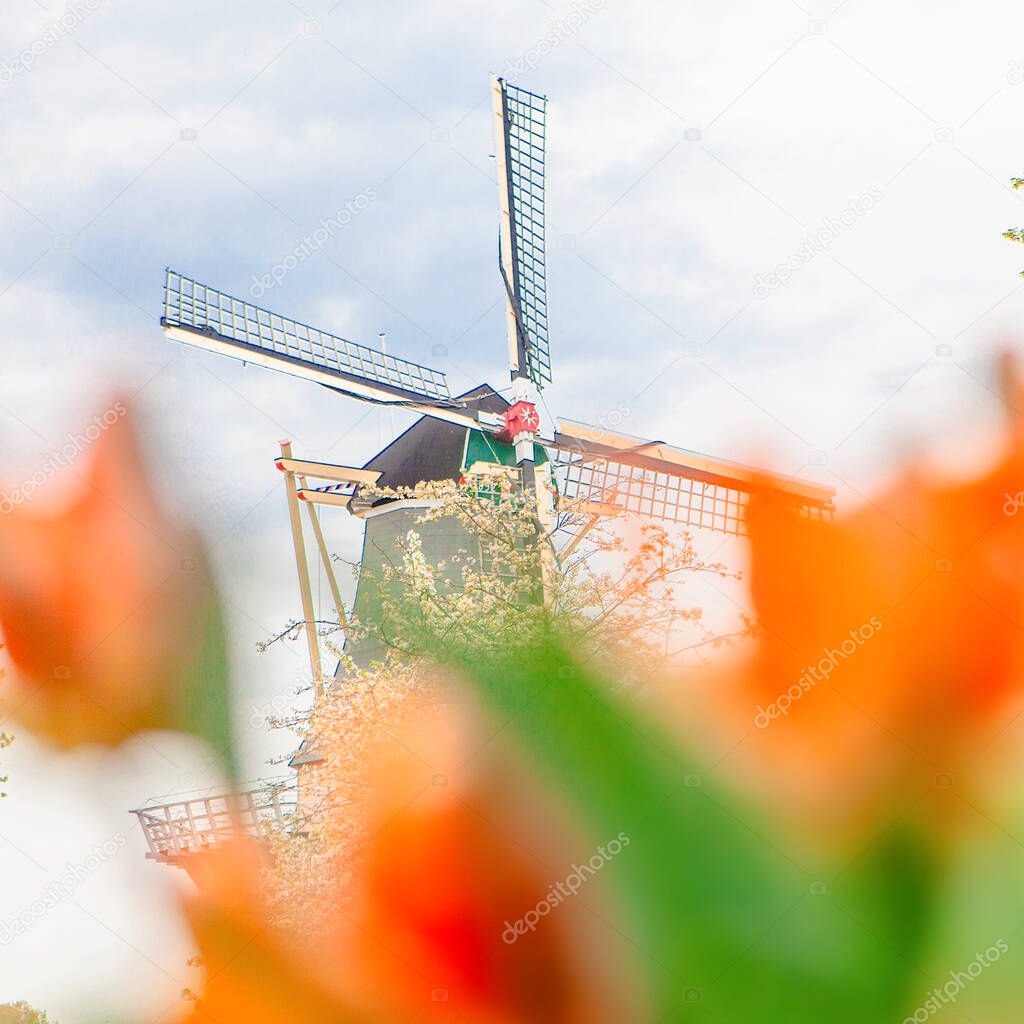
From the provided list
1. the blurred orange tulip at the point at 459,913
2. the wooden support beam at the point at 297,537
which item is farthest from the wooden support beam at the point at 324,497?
the blurred orange tulip at the point at 459,913

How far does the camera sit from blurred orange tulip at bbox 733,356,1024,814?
13414 mm

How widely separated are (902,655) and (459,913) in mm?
6097

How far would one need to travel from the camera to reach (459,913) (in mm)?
13719

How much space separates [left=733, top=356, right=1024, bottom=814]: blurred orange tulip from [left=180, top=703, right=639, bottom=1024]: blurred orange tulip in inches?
113

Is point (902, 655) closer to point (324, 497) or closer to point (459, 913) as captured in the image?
point (459, 913)

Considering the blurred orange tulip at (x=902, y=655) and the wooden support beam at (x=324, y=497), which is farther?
the wooden support beam at (x=324, y=497)

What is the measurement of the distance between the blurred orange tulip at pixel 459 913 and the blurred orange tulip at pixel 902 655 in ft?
9.43

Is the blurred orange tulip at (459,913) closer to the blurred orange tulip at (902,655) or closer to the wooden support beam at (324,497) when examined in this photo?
the blurred orange tulip at (902,655)

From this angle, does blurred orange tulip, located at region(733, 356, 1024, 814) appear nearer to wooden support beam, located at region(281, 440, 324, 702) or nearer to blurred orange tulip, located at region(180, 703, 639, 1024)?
blurred orange tulip, located at region(180, 703, 639, 1024)

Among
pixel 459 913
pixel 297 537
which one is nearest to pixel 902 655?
pixel 459 913

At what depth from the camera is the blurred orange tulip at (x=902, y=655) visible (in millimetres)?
13414

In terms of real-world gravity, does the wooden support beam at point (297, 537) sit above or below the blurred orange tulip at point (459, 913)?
above

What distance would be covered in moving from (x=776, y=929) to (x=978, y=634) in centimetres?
430

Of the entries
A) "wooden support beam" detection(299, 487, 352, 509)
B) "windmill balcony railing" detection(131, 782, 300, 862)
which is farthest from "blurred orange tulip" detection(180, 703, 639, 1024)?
"wooden support beam" detection(299, 487, 352, 509)
